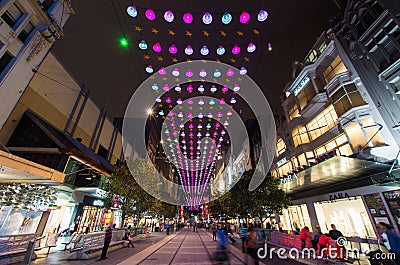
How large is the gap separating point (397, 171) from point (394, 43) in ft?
31.8

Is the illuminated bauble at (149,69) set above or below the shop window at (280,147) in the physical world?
below

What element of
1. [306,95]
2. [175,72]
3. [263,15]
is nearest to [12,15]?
[175,72]

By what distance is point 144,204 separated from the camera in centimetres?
2542

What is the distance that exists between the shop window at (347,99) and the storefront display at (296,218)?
41.9 ft

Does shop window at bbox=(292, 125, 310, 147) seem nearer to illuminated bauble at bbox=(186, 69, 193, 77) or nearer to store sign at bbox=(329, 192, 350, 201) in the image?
store sign at bbox=(329, 192, 350, 201)

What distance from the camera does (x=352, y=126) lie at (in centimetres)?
1647

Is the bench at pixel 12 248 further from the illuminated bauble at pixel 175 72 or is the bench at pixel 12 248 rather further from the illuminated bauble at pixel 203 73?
the illuminated bauble at pixel 203 73

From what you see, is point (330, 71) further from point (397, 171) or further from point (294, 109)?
point (397, 171)

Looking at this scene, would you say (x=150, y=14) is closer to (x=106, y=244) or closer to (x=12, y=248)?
(x=106, y=244)

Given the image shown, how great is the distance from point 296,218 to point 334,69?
19.1m

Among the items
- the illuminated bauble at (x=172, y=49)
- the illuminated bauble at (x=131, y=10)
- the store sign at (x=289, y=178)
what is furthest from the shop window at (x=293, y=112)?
the illuminated bauble at (x=131, y=10)

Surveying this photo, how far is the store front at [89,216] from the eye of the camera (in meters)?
25.3

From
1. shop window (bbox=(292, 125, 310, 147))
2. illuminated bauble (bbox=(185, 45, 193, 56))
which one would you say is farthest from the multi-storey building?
illuminated bauble (bbox=(185, 45, 193, 56))

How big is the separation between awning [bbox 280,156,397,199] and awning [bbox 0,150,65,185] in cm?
1881
